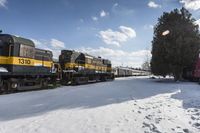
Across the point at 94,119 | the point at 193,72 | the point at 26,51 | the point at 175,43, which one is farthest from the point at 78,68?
the point at 94,119

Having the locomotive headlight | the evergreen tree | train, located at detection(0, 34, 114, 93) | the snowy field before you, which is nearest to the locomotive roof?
train, located at detection(0, 34, 114, 93)

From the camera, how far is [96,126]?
7.99 m

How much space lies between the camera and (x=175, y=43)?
1448 inches

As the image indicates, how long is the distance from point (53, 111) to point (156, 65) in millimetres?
30972

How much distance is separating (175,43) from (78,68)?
1485cm

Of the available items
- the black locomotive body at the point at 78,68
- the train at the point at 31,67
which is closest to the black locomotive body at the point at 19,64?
the train at the point at 31,67

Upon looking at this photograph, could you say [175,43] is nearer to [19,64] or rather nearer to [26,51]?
[26,51]

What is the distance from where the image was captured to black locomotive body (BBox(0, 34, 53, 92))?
17734 millimetres

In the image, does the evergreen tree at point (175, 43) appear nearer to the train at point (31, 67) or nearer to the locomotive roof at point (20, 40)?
the train at point (31, 67)

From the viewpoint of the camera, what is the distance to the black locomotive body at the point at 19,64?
1773 centimetres

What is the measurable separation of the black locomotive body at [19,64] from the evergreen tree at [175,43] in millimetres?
20809

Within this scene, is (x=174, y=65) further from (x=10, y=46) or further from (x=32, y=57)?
(x=10, y=46)

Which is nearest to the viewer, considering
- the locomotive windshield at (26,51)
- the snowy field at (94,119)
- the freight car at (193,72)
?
the snowy field at (94,119)

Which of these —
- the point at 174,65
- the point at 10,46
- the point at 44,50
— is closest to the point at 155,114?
the point at 10,46
